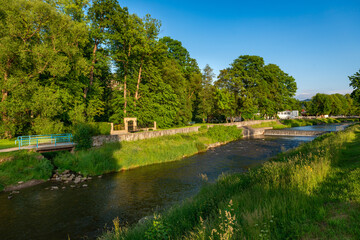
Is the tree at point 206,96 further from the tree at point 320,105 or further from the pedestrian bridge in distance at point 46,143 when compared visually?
the tree at point 320,105

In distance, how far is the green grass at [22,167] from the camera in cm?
1669

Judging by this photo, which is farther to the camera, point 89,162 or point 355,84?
point 355,84

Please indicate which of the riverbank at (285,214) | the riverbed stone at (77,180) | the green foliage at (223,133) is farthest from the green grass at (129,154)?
the riverbank at (285,214)

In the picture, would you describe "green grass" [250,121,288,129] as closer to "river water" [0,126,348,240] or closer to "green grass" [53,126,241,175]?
"green grass" [53,126,241,175]

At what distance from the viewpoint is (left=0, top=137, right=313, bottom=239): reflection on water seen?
10.9 m

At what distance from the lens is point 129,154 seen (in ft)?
80.1

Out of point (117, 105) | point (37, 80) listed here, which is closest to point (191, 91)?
point (117, 105)

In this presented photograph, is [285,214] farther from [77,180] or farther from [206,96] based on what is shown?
[206,96]

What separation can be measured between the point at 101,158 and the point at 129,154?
3474mm

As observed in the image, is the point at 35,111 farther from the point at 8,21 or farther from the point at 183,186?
the point at 183,186

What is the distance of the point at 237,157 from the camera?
27.4 metres

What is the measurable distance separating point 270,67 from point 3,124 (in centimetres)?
8499

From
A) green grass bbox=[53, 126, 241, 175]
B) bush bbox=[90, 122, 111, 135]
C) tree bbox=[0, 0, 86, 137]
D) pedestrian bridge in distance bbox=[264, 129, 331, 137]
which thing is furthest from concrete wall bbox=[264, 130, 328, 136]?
tree bbox=[0, 0, 86, 137]

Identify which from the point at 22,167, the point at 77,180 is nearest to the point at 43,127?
the point at 22,167
